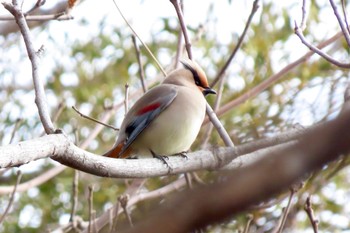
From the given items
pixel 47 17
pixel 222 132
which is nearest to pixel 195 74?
pixel 222 132

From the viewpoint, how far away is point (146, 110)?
136 inches

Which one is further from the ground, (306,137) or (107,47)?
(306,137)

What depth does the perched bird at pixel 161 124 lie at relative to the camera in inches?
133

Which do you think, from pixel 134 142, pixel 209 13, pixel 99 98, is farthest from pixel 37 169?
pixel 134 142

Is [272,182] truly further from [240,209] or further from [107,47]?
[107,47]

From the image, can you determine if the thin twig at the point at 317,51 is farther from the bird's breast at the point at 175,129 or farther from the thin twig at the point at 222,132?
the bird's breast at the point at 175,129

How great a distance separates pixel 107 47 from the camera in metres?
5.71

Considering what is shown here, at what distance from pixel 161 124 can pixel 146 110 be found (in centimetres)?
10

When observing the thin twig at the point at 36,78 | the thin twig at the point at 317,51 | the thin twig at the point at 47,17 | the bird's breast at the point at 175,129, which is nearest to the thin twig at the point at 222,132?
the bird's breast at the point at 175,129

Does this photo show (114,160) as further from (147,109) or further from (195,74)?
(195,74)

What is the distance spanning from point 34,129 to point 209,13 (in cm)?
155

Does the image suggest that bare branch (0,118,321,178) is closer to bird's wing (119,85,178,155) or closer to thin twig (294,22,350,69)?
thin twig (294,22,350,69)

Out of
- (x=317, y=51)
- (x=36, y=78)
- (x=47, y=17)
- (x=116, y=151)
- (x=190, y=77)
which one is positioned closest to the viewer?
(x=36, y=78)

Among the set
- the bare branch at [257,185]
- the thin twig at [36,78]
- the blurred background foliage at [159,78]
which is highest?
the bare branch at [257,185]
